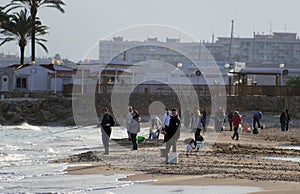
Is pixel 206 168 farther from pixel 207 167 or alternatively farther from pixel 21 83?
pixel 21 83

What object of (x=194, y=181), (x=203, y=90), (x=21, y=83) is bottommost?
(x=194, y=181)

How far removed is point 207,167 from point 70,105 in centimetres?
3755

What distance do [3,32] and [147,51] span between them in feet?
131

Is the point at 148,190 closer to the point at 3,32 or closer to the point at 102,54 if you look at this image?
the point at 3,32

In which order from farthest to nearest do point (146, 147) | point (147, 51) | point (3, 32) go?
point (147, 51), point (3, 32), point (146, 147)

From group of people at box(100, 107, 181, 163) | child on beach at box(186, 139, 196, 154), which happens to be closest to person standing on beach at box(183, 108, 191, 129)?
group of people at box(100, 107, 181, 163)

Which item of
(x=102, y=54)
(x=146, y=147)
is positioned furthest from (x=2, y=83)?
(x=146, y=147)

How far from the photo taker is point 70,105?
54156mm

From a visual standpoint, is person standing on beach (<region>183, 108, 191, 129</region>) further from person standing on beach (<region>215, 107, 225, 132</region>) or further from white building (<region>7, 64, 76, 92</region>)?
white building (<region>7, 64, 76, 92</region>)

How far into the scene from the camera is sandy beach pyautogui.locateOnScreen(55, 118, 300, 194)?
1482 cm

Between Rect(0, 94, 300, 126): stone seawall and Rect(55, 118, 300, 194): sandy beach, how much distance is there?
29.4 m

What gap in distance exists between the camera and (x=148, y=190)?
45.8ft

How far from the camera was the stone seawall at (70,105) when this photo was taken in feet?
171

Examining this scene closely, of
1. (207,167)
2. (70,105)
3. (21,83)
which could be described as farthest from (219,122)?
(21,83)
